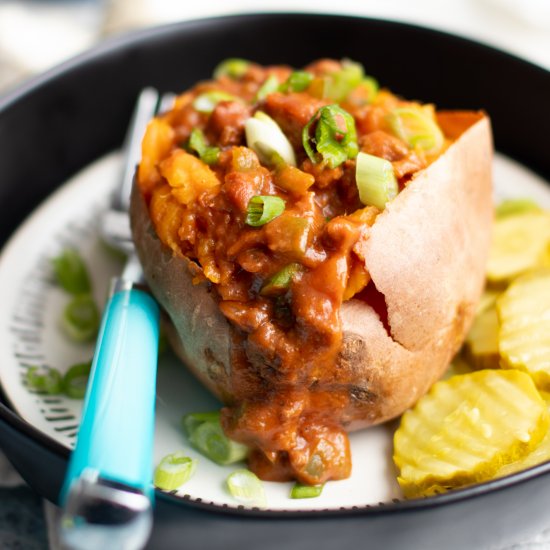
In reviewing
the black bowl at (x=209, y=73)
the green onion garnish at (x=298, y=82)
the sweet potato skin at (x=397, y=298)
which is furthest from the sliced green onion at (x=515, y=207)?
the green onion garnish at (x=298, y=82)

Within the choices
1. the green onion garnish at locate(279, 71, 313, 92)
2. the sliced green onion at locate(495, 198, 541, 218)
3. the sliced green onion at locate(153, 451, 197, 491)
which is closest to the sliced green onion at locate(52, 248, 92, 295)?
the sliced green onion at locate(153, 451, 197, 491)

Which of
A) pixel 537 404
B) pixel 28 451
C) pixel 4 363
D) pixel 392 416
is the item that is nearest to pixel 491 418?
pixel 537 404

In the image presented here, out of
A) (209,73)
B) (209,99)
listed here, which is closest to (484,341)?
(209,99)

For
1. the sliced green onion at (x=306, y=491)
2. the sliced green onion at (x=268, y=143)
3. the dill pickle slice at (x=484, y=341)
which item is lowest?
the sliced green onion at (x=306, y=491)

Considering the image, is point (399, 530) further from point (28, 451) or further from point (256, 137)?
point (256, 137)

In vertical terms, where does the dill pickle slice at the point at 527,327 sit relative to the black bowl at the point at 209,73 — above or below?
below

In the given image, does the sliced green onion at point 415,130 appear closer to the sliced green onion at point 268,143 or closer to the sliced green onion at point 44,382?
the sliced green onion at point 268,143

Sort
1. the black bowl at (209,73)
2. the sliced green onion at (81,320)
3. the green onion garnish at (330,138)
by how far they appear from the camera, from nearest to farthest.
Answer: the green onion garnish at (330,138), the sliced green onion at (81,320), the black bowl at (209,73)
